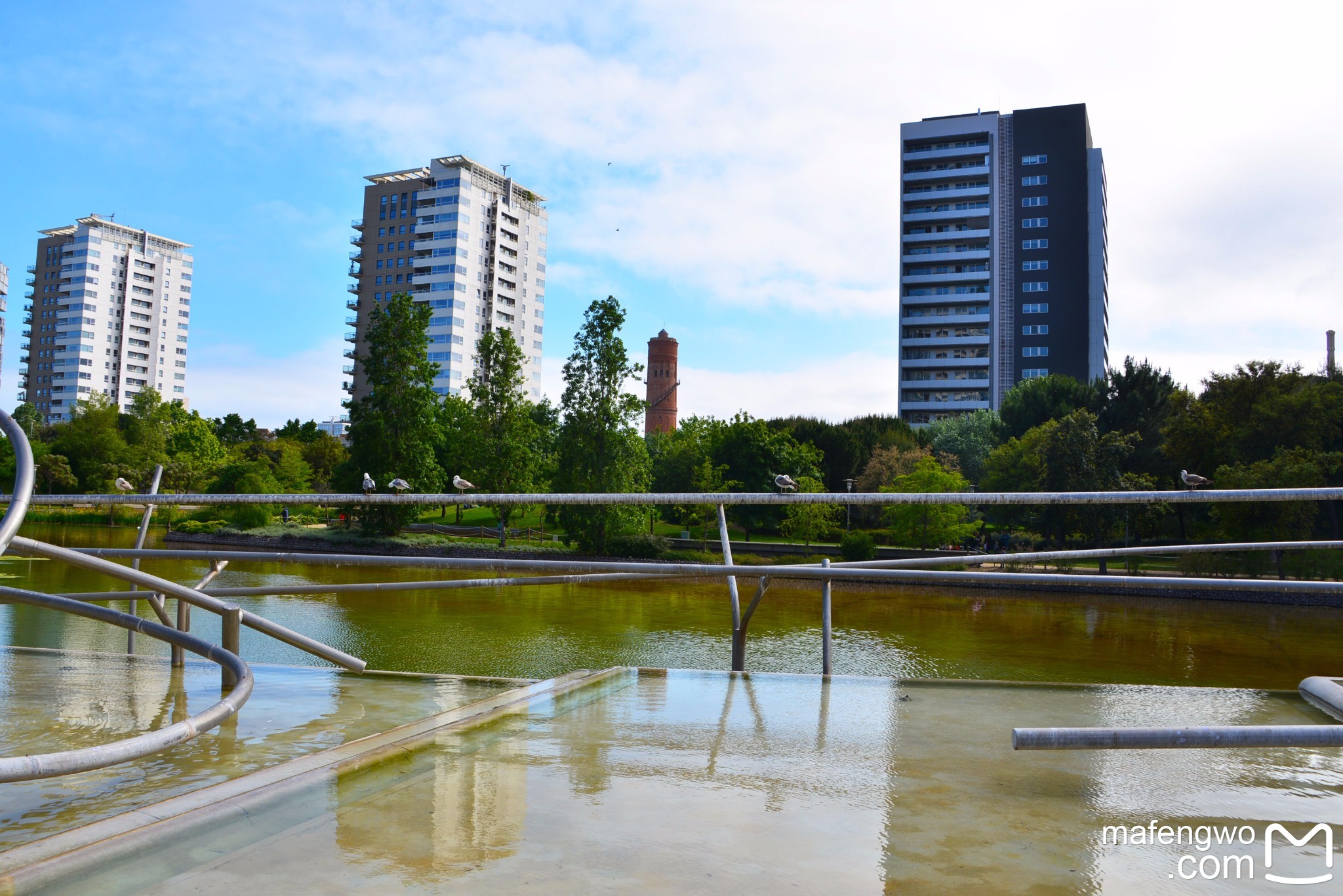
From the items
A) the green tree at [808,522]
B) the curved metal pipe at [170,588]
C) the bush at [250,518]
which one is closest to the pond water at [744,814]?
the curved metal pipe at [170,588]

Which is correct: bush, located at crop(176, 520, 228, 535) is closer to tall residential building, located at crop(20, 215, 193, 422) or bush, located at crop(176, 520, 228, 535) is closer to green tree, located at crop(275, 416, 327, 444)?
green tree, located at crop(275, 416, 327, 444)

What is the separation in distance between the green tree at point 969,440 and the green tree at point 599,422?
17891 millimetres

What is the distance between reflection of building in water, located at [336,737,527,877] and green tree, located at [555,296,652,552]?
2722cm

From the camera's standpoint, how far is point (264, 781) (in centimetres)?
195

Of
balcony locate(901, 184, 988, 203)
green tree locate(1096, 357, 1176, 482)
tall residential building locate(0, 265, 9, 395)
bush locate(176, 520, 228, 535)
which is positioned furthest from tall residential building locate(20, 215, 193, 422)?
green tree locate(1096, 357, 1176, 482)

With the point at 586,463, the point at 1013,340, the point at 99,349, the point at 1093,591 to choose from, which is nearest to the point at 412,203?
the point at 99,349

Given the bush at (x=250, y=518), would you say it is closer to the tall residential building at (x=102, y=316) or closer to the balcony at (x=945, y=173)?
the balcony at (x=945, y=173)

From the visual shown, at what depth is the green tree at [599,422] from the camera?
2978 centimetres

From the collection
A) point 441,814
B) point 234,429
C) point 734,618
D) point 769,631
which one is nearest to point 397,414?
point 769,631

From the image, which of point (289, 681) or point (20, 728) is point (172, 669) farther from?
point (20, 728)

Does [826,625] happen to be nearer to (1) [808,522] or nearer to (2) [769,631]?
(2) [769,631]

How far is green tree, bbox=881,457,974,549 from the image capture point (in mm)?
28531

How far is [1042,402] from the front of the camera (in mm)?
40719

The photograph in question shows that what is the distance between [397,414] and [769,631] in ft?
72.9
